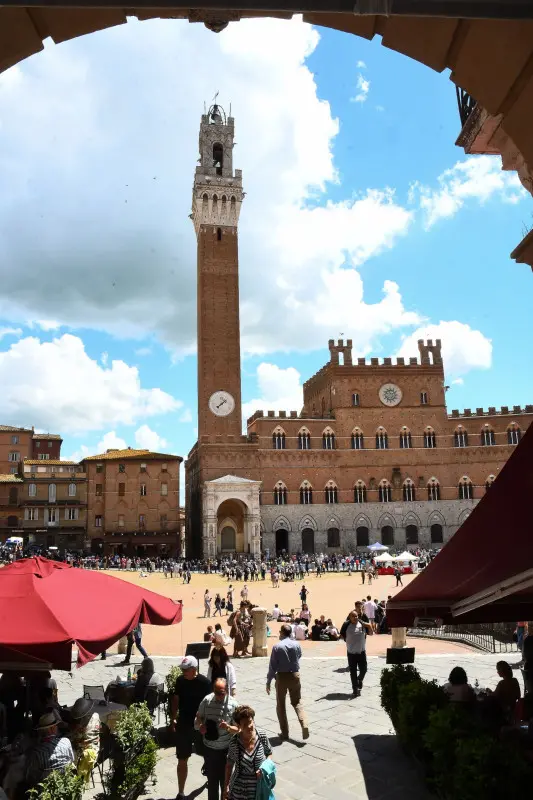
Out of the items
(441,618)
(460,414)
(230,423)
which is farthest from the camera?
(460,414)

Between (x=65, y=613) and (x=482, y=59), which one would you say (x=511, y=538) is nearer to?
(x=482, y=59)

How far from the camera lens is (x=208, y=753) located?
17.5 ft

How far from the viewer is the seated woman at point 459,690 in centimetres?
618

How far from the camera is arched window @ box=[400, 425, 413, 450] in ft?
160

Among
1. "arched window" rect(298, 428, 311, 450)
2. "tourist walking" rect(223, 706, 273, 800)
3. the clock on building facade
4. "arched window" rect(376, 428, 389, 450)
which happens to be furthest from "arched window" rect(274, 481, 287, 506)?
→ "tourist walking" rect(223, 706, 273, 800)

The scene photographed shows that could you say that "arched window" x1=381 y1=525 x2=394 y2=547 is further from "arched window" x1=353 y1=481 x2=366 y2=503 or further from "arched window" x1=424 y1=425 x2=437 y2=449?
"arched window" x1=424 y1=425 x2=437 y2=449

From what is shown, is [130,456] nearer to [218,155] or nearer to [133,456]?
[133,456]

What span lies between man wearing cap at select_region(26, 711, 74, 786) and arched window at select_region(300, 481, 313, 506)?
1643 inches

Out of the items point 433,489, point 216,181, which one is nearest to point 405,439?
point 433,489

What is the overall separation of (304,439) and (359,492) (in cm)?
582

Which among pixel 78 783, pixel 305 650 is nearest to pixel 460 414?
pixel 305 650

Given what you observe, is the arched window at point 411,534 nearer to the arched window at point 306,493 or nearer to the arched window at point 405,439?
the arched window at point 405,439

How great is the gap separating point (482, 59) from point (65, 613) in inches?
210

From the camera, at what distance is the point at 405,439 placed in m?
48.8
